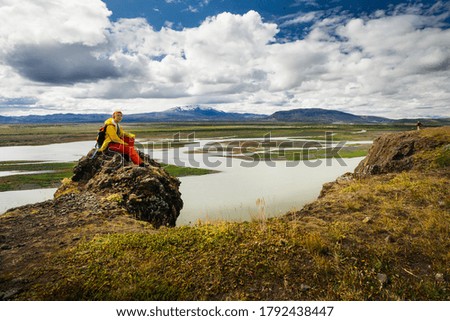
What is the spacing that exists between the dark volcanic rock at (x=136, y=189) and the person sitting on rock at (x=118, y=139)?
1.60 feet

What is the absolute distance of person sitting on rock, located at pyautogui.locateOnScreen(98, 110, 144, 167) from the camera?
11586 millimetres

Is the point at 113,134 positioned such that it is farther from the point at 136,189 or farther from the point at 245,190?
the point at 245,190

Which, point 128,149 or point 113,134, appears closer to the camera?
point 113,134

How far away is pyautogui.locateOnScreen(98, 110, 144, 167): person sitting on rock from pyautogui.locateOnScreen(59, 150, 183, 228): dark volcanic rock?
1.60 feet

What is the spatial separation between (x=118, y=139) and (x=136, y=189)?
2.33 m

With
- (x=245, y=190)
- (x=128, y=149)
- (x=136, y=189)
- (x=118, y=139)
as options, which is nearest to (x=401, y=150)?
(x=136, y=189)

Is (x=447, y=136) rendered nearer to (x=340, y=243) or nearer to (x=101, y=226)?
(x=340, y=243)

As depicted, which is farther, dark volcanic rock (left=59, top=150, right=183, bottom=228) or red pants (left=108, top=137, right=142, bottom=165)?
red pants (left=108, top=137, right=142, bottom=165)

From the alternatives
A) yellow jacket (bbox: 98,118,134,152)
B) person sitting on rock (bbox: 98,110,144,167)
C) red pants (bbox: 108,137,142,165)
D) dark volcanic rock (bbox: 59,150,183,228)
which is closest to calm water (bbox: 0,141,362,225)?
dark volcanic rock (bbox: 59,150,183,228)

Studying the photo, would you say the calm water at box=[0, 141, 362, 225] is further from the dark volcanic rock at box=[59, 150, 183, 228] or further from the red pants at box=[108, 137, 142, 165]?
the red pants at box=[108, 137, 142, 165]

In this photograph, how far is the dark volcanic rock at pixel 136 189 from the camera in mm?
11164

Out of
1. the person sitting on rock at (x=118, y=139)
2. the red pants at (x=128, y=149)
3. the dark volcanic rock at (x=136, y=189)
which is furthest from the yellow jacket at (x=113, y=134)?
the dark volcanic rock at (x=136, y=189)

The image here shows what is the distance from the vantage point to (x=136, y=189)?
11.5 m

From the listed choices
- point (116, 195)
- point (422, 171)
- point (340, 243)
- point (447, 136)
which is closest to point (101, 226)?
point (116, 195)
